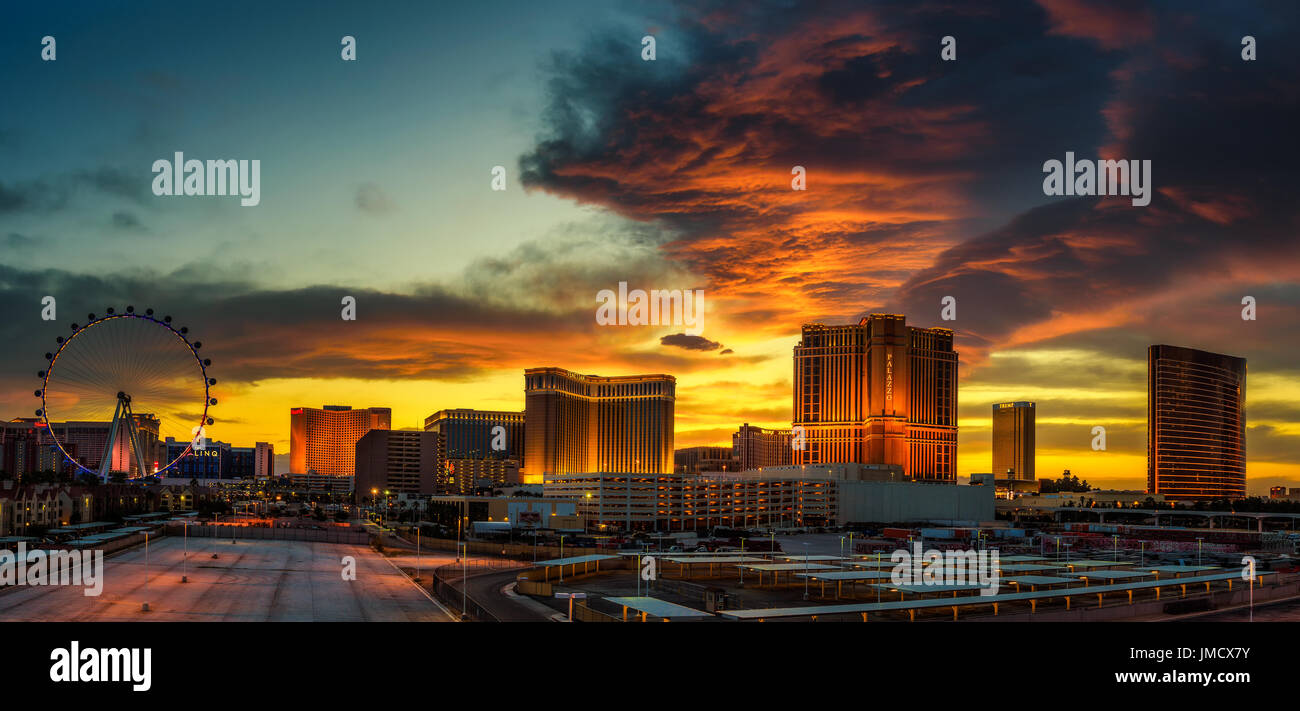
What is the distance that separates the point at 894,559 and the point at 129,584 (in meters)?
75.7

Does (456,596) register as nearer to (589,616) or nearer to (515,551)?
(589,616)

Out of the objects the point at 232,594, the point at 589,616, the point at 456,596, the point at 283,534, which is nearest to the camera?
the point at 589,616

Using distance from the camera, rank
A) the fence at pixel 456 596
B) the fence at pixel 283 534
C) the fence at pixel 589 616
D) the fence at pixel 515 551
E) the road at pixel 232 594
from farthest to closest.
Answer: the fence at pixel 283 534, the fence at pixel 515 551, the fence at pixel 456 596, the road at pixel 232 594, the fence at pixel 589 616

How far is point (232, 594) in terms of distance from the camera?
62.6 metres

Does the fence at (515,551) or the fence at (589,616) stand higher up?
the fence at (589,616)

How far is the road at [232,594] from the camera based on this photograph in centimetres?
5150

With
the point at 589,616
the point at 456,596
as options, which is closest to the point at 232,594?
the point at 456,596

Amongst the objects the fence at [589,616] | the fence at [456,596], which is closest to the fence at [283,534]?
the fence at [456,596]

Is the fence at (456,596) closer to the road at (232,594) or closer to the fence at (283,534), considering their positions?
the road at (232,594)

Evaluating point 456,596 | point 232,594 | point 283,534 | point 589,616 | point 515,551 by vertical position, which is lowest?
point 515,551

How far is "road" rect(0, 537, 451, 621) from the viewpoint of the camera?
169 feet

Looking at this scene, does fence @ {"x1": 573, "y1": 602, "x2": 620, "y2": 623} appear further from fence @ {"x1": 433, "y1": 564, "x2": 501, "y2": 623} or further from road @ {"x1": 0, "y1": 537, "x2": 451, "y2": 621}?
road @ {"x1": 0, "y1": 537, "x2": 451, "y2": 621}
